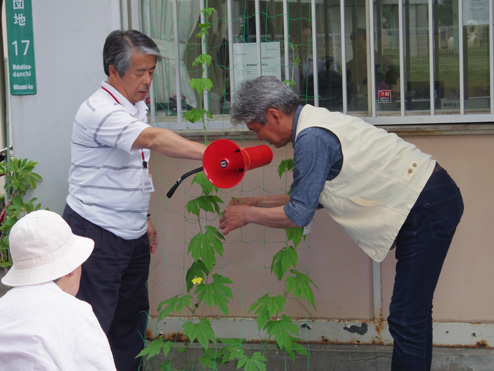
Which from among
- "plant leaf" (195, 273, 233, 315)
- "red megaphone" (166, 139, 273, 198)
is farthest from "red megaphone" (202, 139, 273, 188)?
"plant leaf" (195, 273, 233, 315)

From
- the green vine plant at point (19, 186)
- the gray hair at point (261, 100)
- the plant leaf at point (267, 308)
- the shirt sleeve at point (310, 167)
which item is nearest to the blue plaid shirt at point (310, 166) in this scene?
the shirt sleeve at point (310, 167)

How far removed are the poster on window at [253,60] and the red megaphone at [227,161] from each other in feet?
3.21

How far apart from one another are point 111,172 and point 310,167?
1.01 m

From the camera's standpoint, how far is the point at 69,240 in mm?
2188

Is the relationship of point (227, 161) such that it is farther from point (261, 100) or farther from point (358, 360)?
point (358, 360)

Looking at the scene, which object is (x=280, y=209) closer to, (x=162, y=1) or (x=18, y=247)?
(x=18, y=247)

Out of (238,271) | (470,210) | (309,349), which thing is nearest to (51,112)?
(238,271)

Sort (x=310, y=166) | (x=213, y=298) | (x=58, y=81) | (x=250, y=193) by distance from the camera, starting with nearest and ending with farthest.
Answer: (x=310, y=166)
(x=213, y=298)
(x=58, y=81)
(x=250, y=193)

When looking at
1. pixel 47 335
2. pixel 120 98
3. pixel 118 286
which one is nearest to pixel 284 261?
pixel 118 286

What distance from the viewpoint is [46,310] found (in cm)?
201

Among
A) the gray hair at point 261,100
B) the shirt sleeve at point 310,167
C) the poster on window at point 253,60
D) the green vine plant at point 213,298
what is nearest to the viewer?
the shirt sleeve at point 310,167

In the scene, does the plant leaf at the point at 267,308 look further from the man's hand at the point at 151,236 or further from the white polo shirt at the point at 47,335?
the white polo shirt at the point at 47,335

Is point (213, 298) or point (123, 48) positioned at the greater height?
point (123, 48)

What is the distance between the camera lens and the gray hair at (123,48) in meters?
3.27
